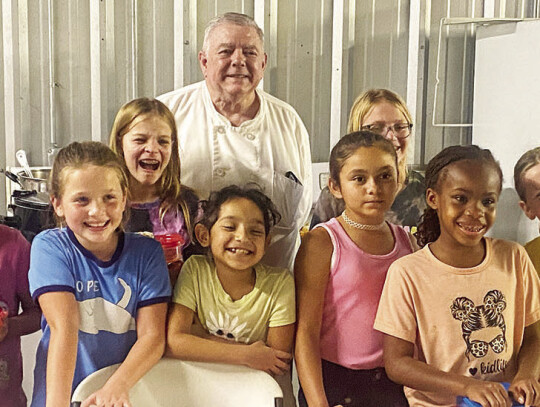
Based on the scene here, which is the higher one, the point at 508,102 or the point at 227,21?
the point at 227,21

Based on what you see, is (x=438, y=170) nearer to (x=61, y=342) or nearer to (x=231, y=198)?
(x=231, y=198)

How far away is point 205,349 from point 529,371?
0.56 meters

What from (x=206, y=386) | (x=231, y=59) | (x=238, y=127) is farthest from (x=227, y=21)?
(x=206, y=386)

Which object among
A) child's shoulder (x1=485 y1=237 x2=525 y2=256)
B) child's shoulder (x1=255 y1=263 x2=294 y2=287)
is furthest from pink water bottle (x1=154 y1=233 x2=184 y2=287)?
child's shoulder (x1=485 y1=237 x2=525 y2=256)

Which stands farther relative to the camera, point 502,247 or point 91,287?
point 502,247

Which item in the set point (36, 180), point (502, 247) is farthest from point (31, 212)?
point (502, 247)

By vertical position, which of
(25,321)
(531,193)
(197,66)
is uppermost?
(197,66)

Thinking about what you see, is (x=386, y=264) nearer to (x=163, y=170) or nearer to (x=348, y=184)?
(x=348, y=184)

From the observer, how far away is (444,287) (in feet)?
3.97

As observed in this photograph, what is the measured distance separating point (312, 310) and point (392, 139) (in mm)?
331

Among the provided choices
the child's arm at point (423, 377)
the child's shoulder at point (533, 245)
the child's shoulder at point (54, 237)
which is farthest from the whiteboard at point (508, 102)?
the child's shoulder at point (54, 237)

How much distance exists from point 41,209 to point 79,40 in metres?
0.29

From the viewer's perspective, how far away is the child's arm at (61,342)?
44.5 inches

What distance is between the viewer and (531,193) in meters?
1.28
